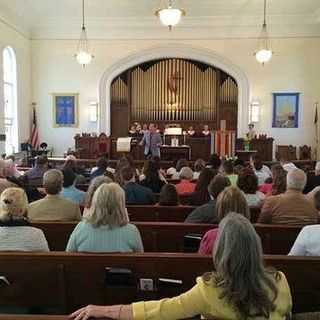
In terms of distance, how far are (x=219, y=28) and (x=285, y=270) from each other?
42.0 ft

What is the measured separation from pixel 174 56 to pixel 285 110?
3995 mm

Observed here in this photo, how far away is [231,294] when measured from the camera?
1.69 metres

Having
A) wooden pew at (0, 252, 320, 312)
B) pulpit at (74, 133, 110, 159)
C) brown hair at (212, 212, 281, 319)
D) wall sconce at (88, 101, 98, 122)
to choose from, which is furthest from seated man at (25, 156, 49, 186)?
wall sconce at (88, 101, 98, 122)

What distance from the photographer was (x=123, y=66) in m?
14.7

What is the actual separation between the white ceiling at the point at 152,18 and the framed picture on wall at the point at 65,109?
1972 millimetres

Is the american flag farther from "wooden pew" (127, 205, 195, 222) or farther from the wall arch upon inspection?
"wooden pew" (127, 205, 195, 222)

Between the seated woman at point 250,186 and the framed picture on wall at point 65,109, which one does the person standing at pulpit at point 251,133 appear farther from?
the seated woman at point 250,186

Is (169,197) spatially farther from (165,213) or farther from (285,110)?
(285,110)

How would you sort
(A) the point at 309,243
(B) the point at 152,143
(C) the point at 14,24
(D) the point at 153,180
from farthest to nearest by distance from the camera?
(C) the point at 14,24, (B) the point at 152,143, (D) the point at 153,180, (A) the point at 309,243

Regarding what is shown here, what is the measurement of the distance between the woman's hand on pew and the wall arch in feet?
42.9

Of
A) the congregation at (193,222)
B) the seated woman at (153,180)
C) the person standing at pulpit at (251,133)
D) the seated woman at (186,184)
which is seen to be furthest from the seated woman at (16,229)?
the person standing at pulpit at (251,133)

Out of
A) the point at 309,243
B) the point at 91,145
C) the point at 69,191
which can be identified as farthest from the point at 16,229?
the point at 91,145

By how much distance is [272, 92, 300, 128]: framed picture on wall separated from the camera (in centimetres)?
1435

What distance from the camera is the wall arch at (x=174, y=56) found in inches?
568
